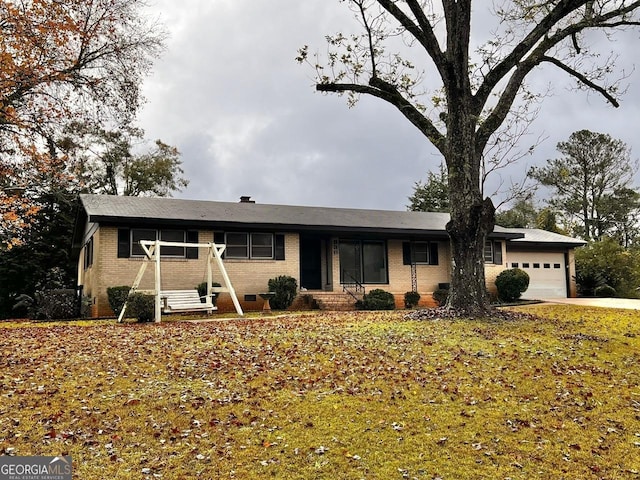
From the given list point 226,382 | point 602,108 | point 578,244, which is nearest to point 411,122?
point 602,108

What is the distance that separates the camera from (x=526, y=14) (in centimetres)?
1410

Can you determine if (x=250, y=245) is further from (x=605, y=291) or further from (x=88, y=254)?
(x=605, y=291)

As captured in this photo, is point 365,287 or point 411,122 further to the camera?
point 365,287

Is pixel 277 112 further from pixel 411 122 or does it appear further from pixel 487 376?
pixel 487 376

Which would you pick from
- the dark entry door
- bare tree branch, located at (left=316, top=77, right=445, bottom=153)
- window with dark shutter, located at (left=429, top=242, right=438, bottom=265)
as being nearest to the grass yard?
bare tree branch, located at (left=316, top=77, right=445, bottom=153)

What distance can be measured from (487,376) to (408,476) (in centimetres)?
333

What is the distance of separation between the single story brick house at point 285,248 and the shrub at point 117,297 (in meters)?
0.77

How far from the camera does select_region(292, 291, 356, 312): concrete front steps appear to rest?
19328 millimetres

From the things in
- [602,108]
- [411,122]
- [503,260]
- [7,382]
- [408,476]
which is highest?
[602,108]

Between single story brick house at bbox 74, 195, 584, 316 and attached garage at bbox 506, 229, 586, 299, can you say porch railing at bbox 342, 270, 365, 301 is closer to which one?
single story brick house at bbox 74, 195, 584, 316

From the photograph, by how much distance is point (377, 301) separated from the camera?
19688mm

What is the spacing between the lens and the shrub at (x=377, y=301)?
19625 millimetres

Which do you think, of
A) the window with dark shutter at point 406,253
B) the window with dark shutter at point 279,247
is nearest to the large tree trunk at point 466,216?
the window with dark shutter at point 279,247
